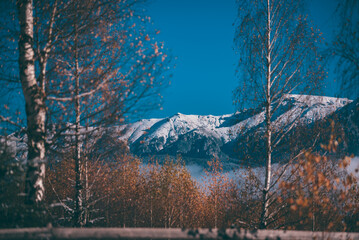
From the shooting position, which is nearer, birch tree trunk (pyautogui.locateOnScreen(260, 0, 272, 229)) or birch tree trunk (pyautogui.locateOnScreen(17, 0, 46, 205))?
birch tree trunk (pyautogui.locateOnScreen(17, 0, 46, 205))

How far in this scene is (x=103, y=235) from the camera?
3492 millimetres

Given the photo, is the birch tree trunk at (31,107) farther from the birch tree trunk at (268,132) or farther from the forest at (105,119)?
the birch tree trunk at (268,132)

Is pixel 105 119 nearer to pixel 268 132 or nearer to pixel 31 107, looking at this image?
pixel 31 107

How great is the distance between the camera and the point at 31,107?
4.75 m

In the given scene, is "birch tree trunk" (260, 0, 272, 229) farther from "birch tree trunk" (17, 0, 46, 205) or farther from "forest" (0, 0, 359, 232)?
"birch tree trunk" (17, 0, 46, 205)

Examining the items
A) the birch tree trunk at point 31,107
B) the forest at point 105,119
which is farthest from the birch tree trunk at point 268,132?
the birch tree trunk at point 31,107

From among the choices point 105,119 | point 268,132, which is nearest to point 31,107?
point 105,119

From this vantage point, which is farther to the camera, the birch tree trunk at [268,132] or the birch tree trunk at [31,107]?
the birch tree trunk at [268,132]

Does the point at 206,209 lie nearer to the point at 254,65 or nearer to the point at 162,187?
the point at 162,187

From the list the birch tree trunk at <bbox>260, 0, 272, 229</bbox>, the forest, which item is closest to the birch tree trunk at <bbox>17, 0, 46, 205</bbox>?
the forest

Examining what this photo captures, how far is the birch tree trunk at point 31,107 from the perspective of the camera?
4.50 m

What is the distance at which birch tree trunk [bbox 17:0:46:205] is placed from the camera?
4.50m

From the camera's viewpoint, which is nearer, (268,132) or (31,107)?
(31,107)

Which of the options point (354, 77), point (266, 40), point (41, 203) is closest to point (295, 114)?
point (266, 40)
